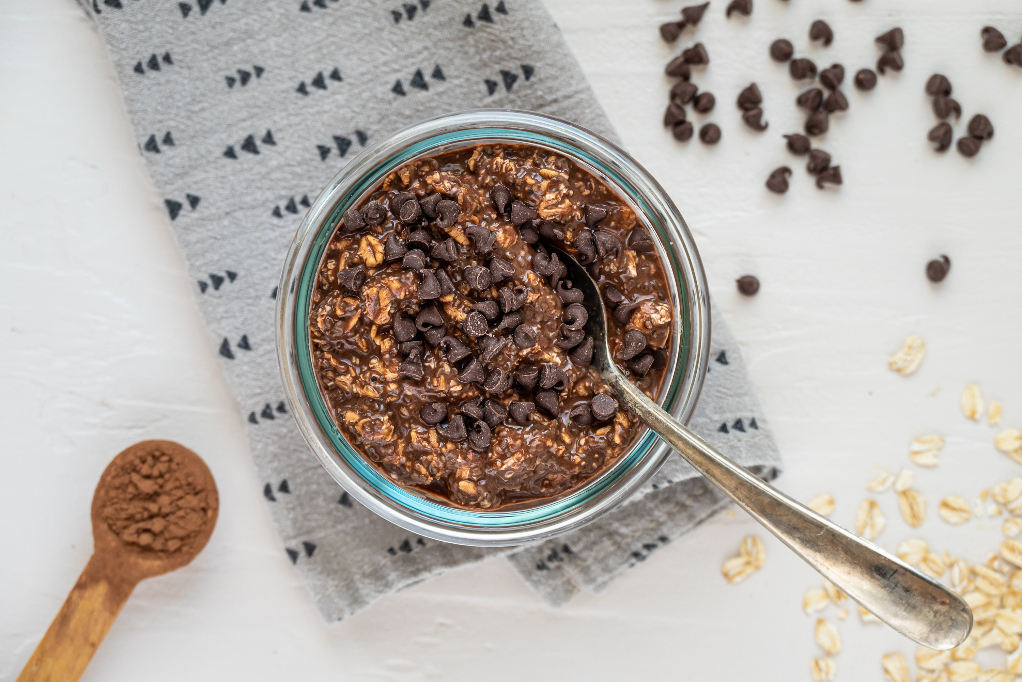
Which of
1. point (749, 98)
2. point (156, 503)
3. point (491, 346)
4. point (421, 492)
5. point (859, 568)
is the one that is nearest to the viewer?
point (859, 568)

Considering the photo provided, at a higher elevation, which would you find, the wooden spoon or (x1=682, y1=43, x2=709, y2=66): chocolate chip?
(x1=682, y1=43, x2=709, y2=66): chocolate chip

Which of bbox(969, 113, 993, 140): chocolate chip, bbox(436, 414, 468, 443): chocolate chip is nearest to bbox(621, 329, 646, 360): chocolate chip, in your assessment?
bbox(436, 414, 468, 443): chocolate chip

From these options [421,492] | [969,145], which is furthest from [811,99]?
[421,492]

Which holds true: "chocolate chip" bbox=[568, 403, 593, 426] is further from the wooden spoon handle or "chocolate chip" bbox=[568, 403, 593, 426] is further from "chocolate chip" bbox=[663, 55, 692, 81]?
the wooden spoon handle

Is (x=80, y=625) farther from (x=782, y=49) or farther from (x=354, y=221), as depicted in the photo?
(x=782, y=49)

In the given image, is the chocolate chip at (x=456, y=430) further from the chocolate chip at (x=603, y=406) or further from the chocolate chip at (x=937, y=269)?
the chocolate chip at (x=937, y=269)

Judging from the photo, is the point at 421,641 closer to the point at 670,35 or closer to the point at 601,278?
the point at 601,278

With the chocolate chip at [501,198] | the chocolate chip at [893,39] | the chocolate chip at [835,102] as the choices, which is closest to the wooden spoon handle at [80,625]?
the chocolate chip at [501,198]
